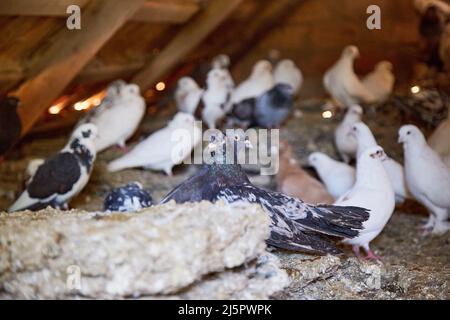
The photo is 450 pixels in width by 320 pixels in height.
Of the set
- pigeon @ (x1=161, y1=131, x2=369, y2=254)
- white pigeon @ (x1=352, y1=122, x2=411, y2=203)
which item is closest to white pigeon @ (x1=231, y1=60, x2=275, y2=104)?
white pigeon @ (x1=352, y1=122, x2=411, y2=203)

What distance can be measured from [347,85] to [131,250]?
3757 millimetres

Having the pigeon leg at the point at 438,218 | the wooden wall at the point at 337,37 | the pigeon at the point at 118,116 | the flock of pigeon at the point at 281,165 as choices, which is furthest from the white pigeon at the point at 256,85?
the pigeon leg at the point at 438,218

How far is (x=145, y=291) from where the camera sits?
1853 mm

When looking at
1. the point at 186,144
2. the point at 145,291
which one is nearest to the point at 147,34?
the point at 186,144

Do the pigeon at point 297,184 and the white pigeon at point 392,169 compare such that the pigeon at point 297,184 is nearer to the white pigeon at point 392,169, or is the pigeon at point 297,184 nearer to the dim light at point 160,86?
the white pigeon at point 392,169

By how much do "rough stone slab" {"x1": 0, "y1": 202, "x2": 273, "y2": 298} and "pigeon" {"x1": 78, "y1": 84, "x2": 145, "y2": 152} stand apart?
2.48 metres

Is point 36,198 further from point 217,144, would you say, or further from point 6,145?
point 217,144

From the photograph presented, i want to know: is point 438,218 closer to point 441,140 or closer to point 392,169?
point 392,169

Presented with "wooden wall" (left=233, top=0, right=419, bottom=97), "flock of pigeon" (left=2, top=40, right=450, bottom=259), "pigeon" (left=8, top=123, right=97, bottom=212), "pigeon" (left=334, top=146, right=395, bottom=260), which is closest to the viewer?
"flock of pigeon" (left=2, top=40, right=450, bottom=259)

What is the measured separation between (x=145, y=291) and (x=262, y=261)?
1.78 ft

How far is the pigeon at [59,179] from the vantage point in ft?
11.6

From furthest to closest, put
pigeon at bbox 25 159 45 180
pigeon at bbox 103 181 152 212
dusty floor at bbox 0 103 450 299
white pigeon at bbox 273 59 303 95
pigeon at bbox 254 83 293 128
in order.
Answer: white pigeon at bbox 273 59 303 95 < pigeon at bbox 254 83 293 128 < pigeon at bbox 25 159 45 180 < pigeon at bbox 103 181 152 212 < dusty floor at bbox 0 103 450 299

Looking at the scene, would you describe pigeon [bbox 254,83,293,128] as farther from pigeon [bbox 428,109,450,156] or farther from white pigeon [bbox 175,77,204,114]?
pigeon [bbox 428,109,450,156]

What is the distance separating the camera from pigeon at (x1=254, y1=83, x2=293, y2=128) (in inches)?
205
